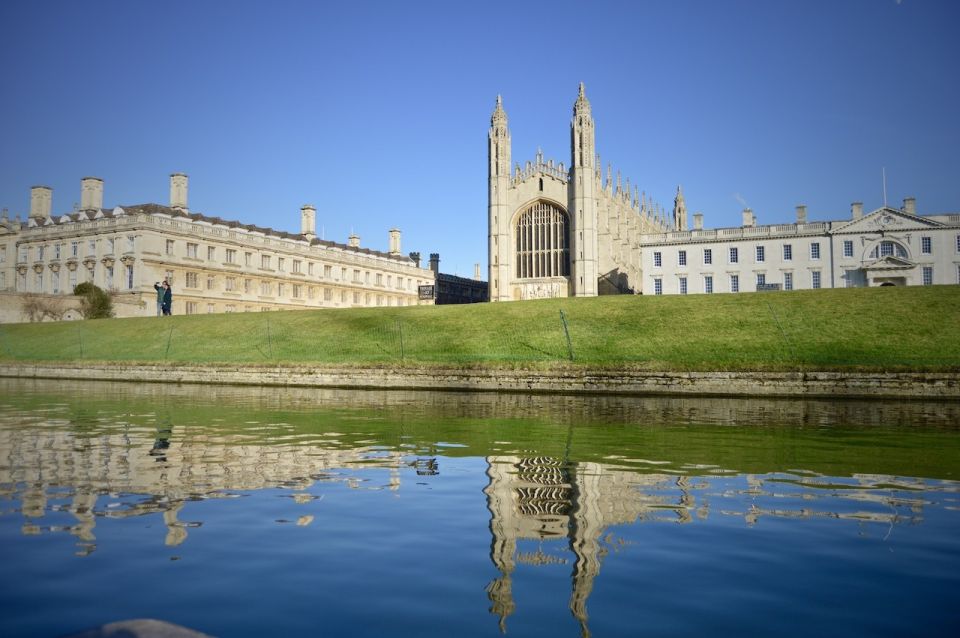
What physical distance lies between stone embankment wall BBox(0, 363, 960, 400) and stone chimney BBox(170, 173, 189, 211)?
4760 centimetres

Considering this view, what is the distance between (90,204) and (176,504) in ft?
251

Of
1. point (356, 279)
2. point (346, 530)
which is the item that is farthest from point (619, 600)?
point (356, 279)

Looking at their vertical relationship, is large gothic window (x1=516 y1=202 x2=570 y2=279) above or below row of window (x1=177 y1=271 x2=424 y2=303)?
above

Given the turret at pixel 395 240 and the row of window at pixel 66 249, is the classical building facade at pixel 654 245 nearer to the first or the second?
the turret at pixel 395 240

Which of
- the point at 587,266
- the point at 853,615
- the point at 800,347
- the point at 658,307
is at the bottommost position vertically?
the point at 853,615

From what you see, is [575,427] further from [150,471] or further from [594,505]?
[150,471]

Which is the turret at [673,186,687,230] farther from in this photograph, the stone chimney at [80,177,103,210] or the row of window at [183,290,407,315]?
the stone chimney at [80,177,103,210]

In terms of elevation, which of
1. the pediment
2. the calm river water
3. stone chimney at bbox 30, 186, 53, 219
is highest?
stone chimney at bbox 30, 186, 53, 219

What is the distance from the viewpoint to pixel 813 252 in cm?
6600

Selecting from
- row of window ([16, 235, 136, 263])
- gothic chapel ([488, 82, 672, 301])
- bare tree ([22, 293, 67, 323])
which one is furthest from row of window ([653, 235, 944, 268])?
bare tree ([22, 293, 67, 323])

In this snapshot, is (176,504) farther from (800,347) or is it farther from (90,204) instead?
(90,204)

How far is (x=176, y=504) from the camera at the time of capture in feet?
20.1

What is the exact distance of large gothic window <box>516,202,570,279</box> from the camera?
7262 cm

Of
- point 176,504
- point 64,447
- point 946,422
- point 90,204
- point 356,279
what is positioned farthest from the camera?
point 356,279
